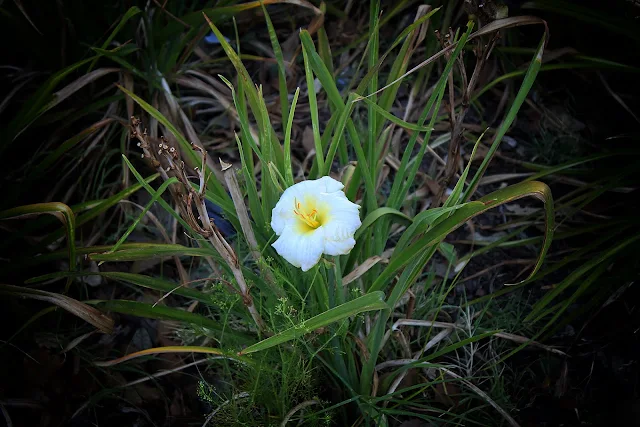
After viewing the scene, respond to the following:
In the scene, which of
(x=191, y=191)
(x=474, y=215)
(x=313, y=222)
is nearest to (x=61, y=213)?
(x=191, y=191)

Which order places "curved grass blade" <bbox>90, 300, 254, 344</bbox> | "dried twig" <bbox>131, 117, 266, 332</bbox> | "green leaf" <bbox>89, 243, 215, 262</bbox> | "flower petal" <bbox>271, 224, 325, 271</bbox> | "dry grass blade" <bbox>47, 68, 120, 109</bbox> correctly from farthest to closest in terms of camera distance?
"dry grass blade" <bbox>47, 68, 120, 109</bbox> → "curved grass blade" <bbox>90, 300, 254, 344</bbox> → "green leaf" <bbox>89, 243, 215, 262</bbox> → "flower petal" <bbox>271, 224, 325, 271</bbox> → "dried twig" <bbox>131, 117, 266, 332</bbox>

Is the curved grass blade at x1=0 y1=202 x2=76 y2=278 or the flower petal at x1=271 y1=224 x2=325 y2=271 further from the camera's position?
the curved grass blade at x1=0 y1=202 x2=76 y2=278

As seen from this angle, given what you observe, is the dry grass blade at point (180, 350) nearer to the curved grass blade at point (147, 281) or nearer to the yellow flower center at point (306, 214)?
the curved grass blade at point (147, 281)

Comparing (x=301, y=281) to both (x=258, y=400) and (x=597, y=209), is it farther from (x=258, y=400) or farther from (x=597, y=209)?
(x=597, y=209)

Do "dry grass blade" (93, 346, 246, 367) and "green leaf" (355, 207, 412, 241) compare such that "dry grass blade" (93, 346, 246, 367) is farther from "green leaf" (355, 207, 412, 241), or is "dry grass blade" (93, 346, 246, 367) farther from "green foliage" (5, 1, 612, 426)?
"green leaf" (355, 207, 412, 241)

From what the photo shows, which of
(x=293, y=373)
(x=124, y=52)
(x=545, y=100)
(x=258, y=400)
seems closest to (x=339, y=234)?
(x=293, y=373)

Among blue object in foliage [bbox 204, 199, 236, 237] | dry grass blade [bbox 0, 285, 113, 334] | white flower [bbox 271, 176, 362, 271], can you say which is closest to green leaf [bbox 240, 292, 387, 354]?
white flower [bbox 271, 176, 362, 271]

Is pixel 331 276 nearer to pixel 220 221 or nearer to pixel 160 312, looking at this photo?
pixel 160 312
